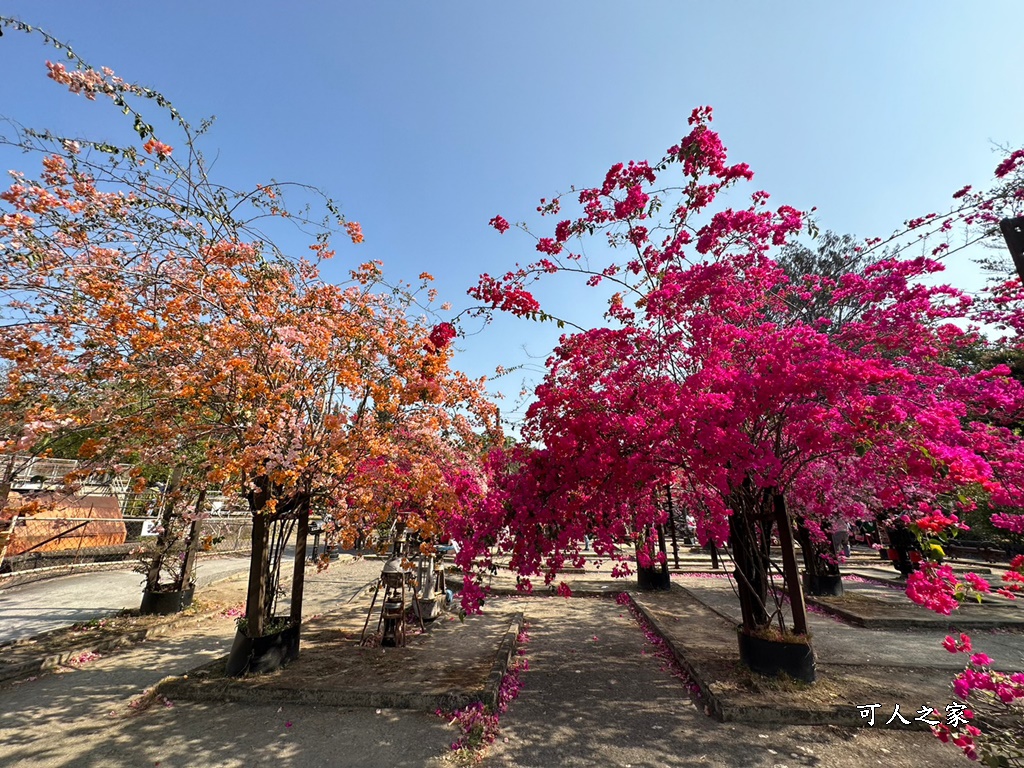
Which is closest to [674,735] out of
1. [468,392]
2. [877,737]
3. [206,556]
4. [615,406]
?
[877,737]

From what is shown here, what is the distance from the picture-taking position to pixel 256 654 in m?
5.82

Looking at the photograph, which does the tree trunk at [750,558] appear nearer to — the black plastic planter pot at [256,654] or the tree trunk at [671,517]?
the tree trunk at [671,517]

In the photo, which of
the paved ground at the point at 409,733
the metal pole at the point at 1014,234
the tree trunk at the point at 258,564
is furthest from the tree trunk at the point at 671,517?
the tree trunk at the point at 258,564

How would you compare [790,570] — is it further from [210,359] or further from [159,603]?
[159,603]

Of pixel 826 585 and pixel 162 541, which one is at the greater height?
pixel 162 541

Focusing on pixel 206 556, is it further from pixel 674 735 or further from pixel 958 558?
pixel 958 558

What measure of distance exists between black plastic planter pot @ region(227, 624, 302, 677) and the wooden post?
7.05 meters

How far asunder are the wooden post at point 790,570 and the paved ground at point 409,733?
1231mm

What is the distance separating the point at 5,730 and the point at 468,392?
708cm

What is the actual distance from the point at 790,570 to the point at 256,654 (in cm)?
740

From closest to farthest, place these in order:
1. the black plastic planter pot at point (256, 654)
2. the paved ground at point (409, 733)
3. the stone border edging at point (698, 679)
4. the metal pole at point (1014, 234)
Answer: the metal pole at point (1014, 234) < the paved ground at point (409, 733) < the stone border edging at point (698, 679) < the black plastic planter pot at point (256, 654)

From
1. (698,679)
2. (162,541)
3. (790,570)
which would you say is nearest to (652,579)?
(698,679)

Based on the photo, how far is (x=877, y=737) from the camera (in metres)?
4.39

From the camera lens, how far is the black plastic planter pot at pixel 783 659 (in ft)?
17.5
